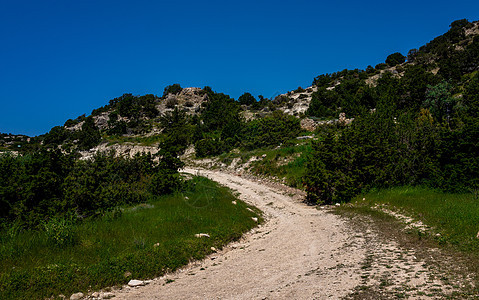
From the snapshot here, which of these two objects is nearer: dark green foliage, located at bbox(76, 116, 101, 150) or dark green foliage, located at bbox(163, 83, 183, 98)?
dark green foliage, located at bbox(76, 116, 101, 150)

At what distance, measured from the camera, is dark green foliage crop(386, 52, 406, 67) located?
10187cm

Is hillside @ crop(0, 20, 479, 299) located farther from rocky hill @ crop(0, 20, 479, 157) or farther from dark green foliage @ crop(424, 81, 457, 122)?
rocky hill @ crop(0, 20, 479, 157)

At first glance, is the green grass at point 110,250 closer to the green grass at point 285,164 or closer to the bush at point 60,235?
the bush at point 60,235

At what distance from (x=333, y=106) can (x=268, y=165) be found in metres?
45.0

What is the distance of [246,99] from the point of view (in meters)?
103

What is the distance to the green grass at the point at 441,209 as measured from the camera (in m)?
9.42

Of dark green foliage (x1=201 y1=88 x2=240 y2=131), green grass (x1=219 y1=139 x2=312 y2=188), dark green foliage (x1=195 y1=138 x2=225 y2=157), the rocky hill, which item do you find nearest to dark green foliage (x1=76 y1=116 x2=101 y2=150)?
the rocky hill

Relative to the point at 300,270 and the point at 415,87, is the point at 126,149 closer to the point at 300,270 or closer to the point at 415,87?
the point at 300,270

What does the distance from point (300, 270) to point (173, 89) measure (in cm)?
11243

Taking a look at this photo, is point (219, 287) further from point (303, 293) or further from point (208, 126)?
point (208, 126)

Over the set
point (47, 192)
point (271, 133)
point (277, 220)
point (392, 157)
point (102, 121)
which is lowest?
point (277, 220)

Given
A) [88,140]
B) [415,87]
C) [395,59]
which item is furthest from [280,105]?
[88,140]

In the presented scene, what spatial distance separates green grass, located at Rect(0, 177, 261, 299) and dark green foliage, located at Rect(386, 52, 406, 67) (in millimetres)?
108758

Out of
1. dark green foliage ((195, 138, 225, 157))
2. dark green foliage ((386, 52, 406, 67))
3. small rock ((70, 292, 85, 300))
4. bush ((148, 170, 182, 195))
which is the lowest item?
small rock ((70, 292, 85, 300))
